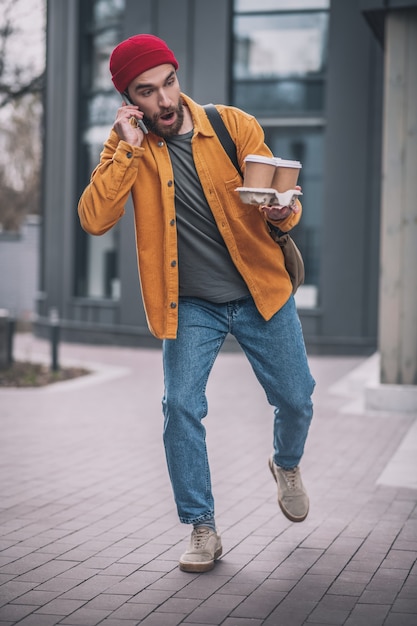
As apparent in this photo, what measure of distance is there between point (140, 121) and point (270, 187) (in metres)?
0.57

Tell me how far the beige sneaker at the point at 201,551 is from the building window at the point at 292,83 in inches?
437

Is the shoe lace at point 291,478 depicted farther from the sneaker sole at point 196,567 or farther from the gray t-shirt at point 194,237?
the gray t-shirt at point 194,237

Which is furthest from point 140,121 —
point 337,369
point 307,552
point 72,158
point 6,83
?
point 6,83

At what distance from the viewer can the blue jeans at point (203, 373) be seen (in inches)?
167

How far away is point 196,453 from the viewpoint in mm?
4289

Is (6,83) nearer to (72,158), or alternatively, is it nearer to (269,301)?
(72,158)

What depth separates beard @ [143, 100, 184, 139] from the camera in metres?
4.13

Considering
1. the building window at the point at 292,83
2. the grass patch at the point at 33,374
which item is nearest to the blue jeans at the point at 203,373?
the grass patch at the point at 33,374

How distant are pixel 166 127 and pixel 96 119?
13050 millimetres

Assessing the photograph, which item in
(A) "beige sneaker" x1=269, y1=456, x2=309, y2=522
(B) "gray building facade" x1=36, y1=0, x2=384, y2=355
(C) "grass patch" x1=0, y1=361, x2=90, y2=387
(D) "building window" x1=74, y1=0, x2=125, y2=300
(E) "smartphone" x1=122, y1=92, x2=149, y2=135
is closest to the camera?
(E) "smartphone" x1=122, y1=92, x2=149, y2=135

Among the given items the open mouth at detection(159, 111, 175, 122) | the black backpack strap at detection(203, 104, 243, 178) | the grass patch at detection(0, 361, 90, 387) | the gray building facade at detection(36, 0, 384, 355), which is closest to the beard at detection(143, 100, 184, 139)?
the open mouth at detection(159, 111, 175, 122)

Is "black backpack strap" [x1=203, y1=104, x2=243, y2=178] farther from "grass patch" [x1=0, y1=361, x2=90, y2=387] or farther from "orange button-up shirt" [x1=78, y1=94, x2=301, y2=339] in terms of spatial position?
"grass patch" [x1=0, y1=361, x2=90, y2=387]

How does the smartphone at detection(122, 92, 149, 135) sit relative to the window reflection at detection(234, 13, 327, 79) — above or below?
below

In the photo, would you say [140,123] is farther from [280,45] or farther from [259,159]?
[280,45]
